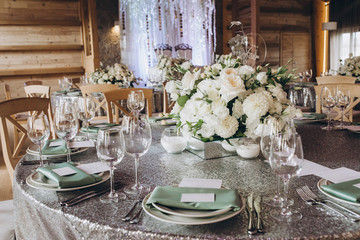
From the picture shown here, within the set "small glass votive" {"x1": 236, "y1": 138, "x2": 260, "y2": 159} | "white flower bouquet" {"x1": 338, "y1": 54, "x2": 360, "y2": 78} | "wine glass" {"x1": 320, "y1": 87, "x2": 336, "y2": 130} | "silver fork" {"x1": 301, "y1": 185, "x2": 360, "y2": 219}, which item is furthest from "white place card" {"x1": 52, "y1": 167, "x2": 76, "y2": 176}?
"white flower bouquet" {"x1": 338, "y1": 54, "x2": 360, "y2": 78}

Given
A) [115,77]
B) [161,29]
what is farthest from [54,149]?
[161,29]

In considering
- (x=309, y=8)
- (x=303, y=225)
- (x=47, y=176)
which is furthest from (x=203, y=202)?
(x=309, y=8)

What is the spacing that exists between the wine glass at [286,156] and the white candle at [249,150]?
425 millimetres

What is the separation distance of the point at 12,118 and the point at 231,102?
1424mm

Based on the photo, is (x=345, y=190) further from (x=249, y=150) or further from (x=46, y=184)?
(x=46, y=184)

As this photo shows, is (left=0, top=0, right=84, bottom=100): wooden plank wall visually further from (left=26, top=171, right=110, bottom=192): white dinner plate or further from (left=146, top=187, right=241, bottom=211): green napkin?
(left=146, top=187, right=241, bottom=211): green napkin

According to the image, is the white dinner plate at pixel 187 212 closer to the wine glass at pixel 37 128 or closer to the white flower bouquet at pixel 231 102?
the white flower bouquet at pixel 231 102

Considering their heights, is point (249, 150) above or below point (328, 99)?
below

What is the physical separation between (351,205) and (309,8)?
32.2ft

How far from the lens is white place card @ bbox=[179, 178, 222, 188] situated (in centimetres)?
104

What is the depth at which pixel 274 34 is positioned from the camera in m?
9.05

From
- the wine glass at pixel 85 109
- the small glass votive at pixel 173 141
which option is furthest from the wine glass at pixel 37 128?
the small glass votive at pixel 173 141

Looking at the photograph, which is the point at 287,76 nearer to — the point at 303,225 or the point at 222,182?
the point at 222,182

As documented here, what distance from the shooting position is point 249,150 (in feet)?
4.37
